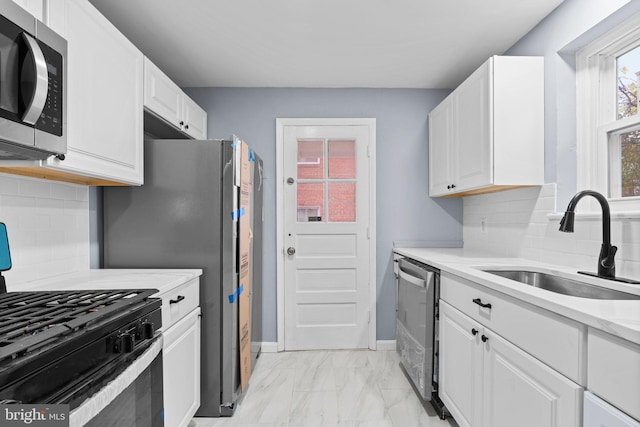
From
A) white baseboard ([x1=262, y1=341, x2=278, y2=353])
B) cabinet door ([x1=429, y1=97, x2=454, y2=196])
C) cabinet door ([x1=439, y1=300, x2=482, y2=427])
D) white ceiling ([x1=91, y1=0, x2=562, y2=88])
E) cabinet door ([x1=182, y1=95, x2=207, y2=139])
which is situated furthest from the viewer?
white baseboard ([x1=262, y1=341, x2=278, y2=353])

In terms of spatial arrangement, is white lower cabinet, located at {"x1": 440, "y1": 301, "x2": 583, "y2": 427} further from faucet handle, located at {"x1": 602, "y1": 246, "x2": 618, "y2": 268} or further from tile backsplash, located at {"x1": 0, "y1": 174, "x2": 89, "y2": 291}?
tile backsplash, located at {"x1": 0, "y1": 174, "x2": 89, "y2": 291}

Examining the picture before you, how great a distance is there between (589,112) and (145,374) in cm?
253

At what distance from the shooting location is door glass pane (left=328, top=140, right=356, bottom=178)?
10.2 ft

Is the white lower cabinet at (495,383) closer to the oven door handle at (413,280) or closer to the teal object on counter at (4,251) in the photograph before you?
the oven door handle at (413,280)

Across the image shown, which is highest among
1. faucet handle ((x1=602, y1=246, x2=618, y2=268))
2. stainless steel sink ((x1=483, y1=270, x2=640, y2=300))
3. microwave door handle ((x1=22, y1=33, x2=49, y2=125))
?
Result: microwave door handle ((x1=22, y1=33, x2=49, y2=125))

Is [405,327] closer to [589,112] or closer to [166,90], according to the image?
[589,112]

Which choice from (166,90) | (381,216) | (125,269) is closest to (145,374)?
(125,269)

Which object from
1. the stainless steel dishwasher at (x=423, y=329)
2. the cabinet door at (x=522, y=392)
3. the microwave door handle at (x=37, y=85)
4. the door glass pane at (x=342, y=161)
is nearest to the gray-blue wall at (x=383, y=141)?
the door glass pane at (x=342, y=161)

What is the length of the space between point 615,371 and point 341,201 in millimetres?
2375

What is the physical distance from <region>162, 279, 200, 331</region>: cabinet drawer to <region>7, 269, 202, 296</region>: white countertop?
4 cm

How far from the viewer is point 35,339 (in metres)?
0.80

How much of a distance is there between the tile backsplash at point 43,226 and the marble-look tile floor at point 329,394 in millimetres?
1186

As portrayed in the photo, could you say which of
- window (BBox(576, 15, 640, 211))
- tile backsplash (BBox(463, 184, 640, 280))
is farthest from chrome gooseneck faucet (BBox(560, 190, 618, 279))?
window (BBox(576, 15, 640, 211))

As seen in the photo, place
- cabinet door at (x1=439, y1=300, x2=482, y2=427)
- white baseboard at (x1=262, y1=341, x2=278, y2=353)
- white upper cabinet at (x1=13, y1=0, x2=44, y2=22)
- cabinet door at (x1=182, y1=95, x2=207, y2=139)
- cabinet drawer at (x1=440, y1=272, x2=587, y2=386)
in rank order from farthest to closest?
white baseboard at (x1=262, y1=341, x2=278, y2=353)
cabinet door at (x1=182, y1=95, x2=207, y2=139)
cabinet door at (x1=439, y1=300, x2=482, y2=427)
white upper cabinet at (x1=13, y1=0, x2=44, y2=22)
cabinet drawer at (x1=440, y1=272, x2=587, y2=386)
